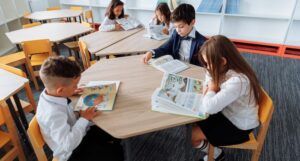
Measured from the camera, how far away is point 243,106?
4.14 ft

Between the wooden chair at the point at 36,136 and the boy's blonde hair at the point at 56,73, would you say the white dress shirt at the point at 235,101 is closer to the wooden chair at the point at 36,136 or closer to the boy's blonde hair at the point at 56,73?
the boy's blonde hair at the point at 56,73

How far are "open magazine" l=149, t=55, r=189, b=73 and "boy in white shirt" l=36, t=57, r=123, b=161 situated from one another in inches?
26.5

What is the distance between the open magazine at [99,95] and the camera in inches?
49.6

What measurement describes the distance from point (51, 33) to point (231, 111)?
2.72 meters

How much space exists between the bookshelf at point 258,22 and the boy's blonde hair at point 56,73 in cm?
328

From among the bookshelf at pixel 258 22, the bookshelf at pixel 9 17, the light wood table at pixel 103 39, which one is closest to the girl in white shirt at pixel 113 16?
the light wood table at pixel 103 39

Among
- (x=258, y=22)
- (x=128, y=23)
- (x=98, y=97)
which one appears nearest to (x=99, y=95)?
(x=98, y=97)

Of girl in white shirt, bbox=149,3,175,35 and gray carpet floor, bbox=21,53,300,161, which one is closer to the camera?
gray carpet floor, bbox=21,53,300,161

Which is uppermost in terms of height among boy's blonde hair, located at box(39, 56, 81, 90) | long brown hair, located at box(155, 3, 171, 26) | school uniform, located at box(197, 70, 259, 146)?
long brown hair, located at box(155, 3, 171, 26)

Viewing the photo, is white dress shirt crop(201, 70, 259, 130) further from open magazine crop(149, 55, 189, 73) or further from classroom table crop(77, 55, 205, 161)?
open magazine crop(149, 55, 189, 73)

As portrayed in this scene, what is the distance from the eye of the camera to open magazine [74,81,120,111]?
4.14 feet

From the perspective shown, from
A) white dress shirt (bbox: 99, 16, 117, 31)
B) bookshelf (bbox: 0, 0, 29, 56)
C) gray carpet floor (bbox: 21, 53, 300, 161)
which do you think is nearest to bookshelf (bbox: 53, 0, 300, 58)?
gray carpet floor (bbox: 21, 53, 300, 161)

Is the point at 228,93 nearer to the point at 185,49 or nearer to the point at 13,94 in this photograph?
the point at 185,49

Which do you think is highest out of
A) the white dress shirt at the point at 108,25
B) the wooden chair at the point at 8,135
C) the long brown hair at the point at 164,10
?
the long brown hair at the point at 164,10
